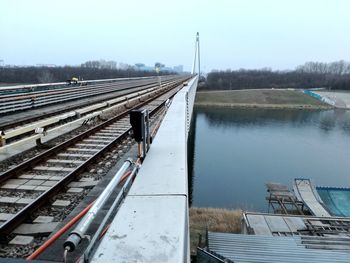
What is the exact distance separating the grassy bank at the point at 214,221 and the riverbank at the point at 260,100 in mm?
57881

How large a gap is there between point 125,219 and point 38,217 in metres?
2.25

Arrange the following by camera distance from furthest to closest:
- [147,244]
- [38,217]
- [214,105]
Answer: [214,105], [38,217], [147,244]

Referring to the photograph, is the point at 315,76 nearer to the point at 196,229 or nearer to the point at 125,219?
the point at 196,229

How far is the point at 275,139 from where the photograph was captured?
37656 mm

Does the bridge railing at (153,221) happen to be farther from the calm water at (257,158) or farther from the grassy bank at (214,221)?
the calm water at (257,158)

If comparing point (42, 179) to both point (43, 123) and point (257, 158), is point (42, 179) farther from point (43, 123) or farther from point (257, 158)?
point (257, 158)

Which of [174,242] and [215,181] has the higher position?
[174,242]

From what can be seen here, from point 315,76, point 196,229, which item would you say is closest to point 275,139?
point 196,229

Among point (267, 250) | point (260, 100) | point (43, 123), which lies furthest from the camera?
point (260, 100)

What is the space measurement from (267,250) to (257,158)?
21.0m

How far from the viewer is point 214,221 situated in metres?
13.8

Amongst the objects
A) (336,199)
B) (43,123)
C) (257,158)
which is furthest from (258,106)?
(43,123)

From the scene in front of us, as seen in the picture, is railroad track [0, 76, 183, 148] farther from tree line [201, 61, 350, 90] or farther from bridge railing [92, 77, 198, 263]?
tree line [201, 61, 350, 90]

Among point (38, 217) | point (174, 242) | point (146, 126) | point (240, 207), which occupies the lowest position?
point (240, 207)
